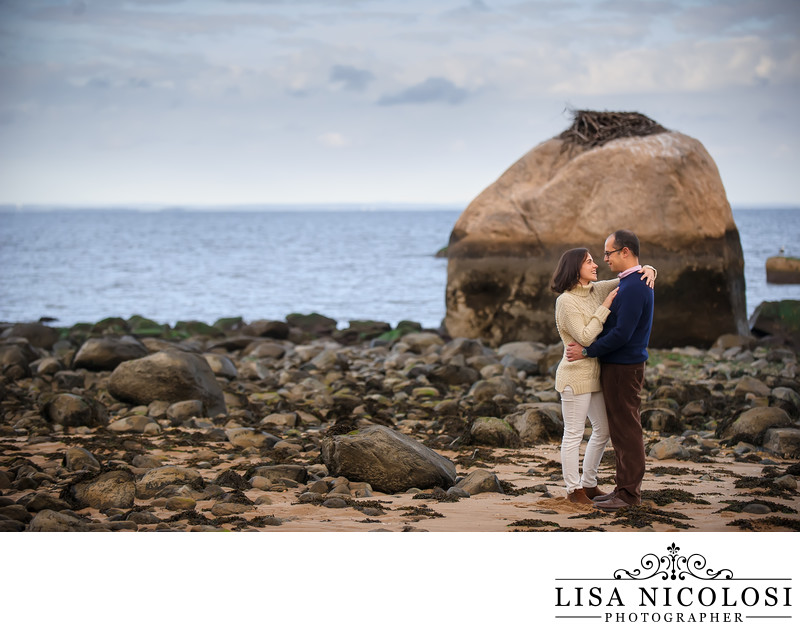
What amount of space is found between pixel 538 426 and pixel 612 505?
2641 mm

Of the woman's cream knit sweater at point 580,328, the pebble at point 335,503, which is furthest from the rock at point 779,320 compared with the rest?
the pebble at point 335,503

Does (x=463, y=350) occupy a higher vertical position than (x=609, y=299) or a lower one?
lower

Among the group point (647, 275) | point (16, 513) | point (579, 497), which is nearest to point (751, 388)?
point (579, 497)

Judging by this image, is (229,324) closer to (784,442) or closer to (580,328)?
(784,442)

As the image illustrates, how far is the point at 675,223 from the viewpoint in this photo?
12.6m

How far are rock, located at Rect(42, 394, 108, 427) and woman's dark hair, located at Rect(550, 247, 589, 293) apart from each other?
520 centimetres

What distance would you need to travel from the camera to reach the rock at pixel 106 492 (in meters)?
5.58

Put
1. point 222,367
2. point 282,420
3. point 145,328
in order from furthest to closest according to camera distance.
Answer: point 145,328, point 222,367, point 282,420

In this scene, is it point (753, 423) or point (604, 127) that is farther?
point (604, 127)

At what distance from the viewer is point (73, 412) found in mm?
8422

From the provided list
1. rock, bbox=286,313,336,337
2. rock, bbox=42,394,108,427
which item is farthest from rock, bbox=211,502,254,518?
rock, bbox=286,313,336,337

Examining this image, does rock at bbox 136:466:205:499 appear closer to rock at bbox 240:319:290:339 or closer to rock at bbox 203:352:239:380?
rock at bbox 203:352:239:380

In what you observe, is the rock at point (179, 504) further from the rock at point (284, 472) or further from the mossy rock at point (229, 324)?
the mossy rock at point (229, 324)

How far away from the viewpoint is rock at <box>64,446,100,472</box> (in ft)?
21.7
